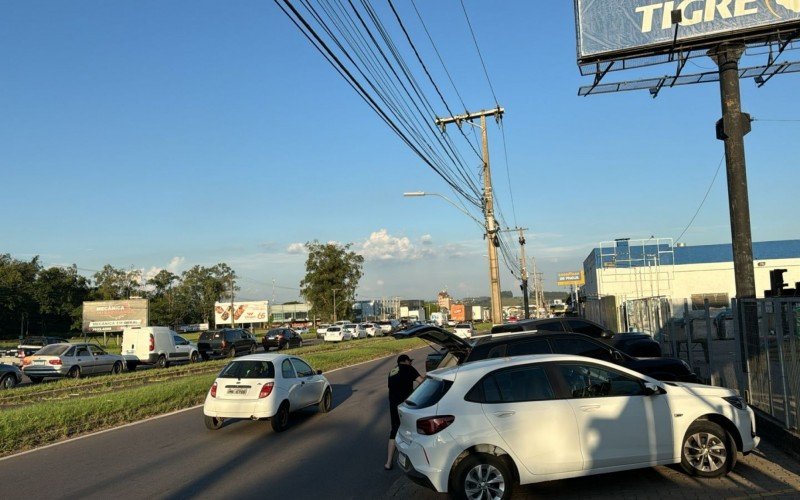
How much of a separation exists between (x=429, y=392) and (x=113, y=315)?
2073 inches

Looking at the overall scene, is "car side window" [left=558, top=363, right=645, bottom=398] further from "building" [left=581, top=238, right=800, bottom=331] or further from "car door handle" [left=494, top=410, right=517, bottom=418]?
"building" [left=581, top=238, right=800, bottom=331]

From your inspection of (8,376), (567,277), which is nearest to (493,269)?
(8,376)

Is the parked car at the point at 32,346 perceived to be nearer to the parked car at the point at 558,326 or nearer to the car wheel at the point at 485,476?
the parked car at the point at 558,326

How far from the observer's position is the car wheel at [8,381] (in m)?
20.9

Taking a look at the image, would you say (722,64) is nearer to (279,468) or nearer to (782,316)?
(782,316)

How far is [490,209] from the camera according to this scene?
1098 inches

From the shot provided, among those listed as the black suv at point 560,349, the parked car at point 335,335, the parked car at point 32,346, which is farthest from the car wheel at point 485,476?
the parked car at point 335,335

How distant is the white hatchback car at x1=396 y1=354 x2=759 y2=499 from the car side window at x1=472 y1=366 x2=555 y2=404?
0.04 feet

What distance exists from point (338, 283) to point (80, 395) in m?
78.0

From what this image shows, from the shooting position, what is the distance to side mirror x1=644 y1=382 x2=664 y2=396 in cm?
673

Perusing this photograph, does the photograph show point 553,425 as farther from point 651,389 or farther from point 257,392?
point 257,392

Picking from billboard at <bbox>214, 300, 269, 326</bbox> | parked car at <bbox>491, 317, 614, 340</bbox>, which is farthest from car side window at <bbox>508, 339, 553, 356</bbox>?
billboard at <bbox>214, 300, 269, 326</bbox>

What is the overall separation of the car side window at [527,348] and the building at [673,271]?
2341 cm

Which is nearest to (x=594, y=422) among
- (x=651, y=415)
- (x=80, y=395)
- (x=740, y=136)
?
(x=651, y=415)
